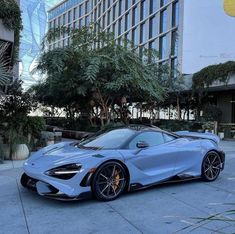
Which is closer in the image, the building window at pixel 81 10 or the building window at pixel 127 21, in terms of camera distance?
the building window at pixel 127 21

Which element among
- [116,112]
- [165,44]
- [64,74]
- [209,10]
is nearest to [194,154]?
[64,74]

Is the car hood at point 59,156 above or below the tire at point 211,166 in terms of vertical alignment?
above

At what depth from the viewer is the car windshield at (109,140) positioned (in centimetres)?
688

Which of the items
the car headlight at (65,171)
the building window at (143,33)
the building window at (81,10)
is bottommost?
the car headlight at (65,171)

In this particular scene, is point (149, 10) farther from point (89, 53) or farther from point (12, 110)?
point (12, 110)

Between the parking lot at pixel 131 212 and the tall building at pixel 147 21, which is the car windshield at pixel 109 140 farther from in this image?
the tall building at pixel 147 21

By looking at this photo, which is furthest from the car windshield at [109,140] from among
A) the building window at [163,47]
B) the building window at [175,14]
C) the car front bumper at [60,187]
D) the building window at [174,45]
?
the building window at [163,47]

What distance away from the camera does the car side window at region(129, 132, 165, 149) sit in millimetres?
6971

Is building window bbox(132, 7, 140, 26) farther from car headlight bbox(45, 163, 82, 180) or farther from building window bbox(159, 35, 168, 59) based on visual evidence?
car headlight bbox(45, 163, 82, 180)

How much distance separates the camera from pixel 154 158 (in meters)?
6.97

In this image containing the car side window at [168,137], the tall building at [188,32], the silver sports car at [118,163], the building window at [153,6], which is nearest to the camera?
the silver sports car at [118,163]

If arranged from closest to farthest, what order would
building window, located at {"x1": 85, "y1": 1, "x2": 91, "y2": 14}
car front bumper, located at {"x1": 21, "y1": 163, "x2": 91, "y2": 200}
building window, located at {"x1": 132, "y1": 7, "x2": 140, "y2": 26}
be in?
car front bumper, located at {"x1": 21, "y1": 163, "x2": 91, "y2": 200}
building window, located at {"x1": 132, "y1": 7, "x2": 140, "y2": 26}
building window, located at {"x1": 85, "y1": 1, "x2": 91, "y2": 14}

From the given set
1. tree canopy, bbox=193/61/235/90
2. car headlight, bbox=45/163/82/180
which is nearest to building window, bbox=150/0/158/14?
tree canopy, bbox=193/61/235/90

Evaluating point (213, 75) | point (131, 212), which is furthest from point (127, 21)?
point (131, 212)
